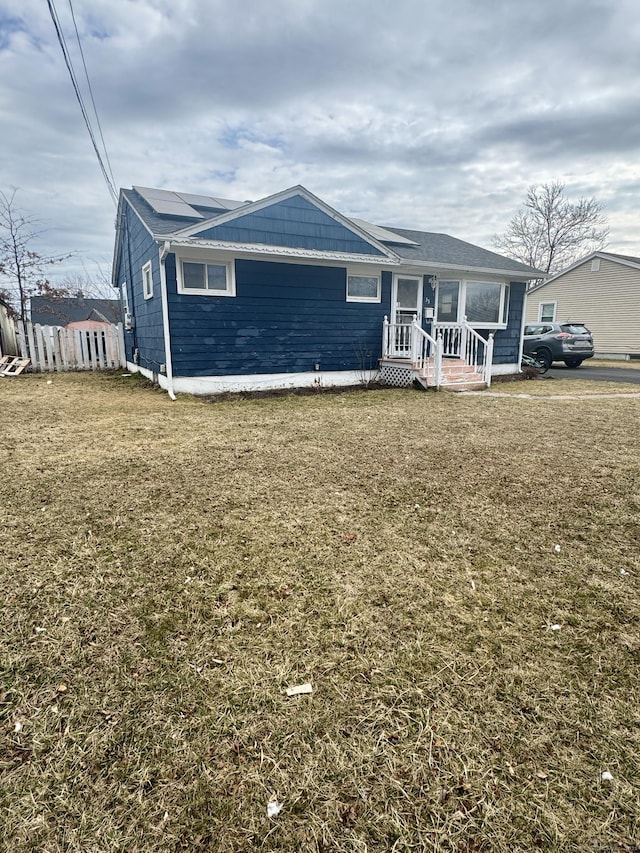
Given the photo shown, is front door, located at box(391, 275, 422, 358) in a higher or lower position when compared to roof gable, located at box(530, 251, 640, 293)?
lower

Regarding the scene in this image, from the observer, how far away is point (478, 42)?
28.8 ft

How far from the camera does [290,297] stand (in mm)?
9562

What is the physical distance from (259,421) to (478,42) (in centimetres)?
928

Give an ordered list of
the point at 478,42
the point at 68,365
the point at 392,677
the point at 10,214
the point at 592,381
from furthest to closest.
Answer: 1. the point at 10,214
2. the point at 68,365
3. the point at 592,381
4. the point at 478,42
5. the point at 392,677

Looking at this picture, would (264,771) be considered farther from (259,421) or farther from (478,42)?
(478,42)

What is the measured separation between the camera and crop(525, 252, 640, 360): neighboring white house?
1873 cm

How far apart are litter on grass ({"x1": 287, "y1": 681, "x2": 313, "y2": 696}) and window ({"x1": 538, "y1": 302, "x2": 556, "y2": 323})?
23858 mm

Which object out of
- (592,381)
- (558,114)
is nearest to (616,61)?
(558,114)

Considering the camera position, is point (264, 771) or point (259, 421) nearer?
point (264, 771)

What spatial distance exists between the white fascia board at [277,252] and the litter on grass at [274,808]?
8328mm

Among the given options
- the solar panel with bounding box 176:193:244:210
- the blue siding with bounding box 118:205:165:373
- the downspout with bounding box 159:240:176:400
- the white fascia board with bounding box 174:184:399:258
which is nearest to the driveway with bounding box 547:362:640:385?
the white fascia board with bounding box 174:184:399:258

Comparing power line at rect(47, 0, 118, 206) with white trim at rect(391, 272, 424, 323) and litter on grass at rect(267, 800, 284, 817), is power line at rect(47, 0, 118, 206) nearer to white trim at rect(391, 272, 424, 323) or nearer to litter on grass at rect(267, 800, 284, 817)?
white trim at rect(391, 272, 424, 323)

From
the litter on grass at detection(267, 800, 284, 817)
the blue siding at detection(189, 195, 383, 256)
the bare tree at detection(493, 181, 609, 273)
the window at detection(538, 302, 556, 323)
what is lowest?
the litter on grass at detection(267, 800, 284, 817)

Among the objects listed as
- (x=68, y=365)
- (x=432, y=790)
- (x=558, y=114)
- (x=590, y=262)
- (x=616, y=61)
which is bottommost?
(x=432, y=790)
